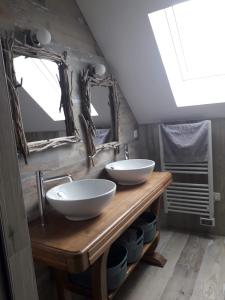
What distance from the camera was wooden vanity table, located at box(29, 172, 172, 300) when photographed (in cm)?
122

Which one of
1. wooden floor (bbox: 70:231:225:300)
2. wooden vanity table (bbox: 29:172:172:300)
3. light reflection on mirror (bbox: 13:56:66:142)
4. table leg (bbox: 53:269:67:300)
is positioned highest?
light reflection on mirror (bbox: 13:56:66:142)

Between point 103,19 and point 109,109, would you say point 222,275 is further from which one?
point 103,19

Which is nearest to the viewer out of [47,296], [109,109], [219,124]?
[47,296]

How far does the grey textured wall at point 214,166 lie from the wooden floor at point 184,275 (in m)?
0.21

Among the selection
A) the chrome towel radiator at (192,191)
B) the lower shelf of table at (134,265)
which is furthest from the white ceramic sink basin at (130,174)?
the chrome towel radiator at (192,191)

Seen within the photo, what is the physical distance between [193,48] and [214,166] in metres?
1.25

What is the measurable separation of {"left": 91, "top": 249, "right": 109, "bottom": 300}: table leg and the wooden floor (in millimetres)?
487

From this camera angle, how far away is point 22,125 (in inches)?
58.1

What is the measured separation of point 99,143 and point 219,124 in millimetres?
1324

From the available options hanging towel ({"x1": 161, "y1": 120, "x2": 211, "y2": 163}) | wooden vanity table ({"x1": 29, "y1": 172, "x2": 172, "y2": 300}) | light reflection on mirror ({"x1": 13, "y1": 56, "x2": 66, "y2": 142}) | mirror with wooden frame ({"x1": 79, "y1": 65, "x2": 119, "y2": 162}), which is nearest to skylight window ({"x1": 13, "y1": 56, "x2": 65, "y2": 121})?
light reflection on mirror ({"x1": 13, "y1": 56, "x2": 66, "y2": 142})

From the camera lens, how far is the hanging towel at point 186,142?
2645 millimetres

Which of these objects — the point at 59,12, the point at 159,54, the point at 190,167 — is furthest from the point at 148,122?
the point at 59,12

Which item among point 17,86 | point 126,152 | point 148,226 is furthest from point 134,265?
point 17,86

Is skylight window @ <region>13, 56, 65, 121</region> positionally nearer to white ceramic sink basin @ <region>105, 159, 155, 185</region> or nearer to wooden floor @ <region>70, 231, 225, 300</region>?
white ceramic sink basin @ <region>105, 159, 155, 185</region>
